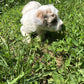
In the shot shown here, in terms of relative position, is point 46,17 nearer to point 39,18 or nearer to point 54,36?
point 39,18

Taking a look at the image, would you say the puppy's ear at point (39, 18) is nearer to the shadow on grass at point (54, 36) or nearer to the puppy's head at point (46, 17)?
the puppy's head at point (46, 17)

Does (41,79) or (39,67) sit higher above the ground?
(39,67)

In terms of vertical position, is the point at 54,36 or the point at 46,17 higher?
the point at 46,17

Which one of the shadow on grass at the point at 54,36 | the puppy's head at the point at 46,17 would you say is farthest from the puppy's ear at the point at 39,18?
the shadow on grass at the point at 54,36

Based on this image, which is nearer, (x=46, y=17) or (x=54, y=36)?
(x=46, y=17)

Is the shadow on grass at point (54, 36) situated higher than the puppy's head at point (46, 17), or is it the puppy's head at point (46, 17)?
the puppy's head at point (46, 17)

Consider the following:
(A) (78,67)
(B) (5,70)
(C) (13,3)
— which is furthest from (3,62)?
(C) (13,3)

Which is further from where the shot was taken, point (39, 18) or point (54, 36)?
point (54, 36)

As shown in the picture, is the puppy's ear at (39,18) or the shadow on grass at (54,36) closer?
the puppy's ear at (39,18)

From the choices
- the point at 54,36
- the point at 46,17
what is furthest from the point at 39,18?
the point at 54,36

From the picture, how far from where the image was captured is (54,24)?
2760 millimetres

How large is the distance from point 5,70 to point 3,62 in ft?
0.60

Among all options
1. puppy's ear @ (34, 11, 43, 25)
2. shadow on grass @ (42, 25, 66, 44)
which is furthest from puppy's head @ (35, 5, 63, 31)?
shadow on grass @ (42, 25, 66, 44)

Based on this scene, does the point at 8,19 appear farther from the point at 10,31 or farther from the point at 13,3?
the point at 13,3
